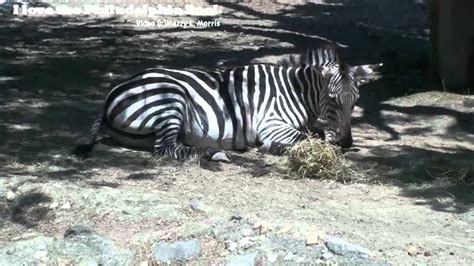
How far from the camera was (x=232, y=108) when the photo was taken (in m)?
8.77

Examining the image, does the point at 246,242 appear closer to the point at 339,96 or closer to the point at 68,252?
the point at 68,252

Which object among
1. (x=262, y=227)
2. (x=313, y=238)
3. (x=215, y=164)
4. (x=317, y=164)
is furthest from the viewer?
(x=215, y=164)

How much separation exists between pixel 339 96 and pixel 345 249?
10.8ft

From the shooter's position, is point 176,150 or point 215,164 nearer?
point 215,164

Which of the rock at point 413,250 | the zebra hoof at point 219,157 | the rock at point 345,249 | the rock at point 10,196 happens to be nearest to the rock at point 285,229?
the rock at point 345,249

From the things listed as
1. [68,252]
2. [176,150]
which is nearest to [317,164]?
[176,150]

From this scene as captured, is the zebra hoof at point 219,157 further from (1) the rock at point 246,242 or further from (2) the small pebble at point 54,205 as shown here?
(1) the rock at point 246,242

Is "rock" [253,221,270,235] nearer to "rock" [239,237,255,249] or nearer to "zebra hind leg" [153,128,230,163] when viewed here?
"rock" [239,237,255,249]

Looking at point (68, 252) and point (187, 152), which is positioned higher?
point (187, 152)

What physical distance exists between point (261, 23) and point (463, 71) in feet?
17.4

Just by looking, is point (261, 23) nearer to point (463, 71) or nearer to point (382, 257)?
point (463, 71)

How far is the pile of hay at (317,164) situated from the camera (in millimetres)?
7492

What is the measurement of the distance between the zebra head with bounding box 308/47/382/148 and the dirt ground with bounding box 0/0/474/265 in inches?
11.0

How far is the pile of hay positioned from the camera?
7492 millimetres
